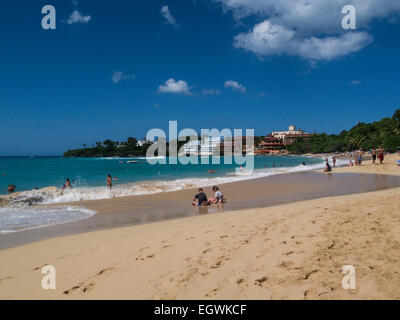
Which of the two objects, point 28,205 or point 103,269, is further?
point 28,205

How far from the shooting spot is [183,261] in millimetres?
4602

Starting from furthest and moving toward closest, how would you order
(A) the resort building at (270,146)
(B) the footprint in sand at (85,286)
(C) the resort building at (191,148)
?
(C) the resort building at (191,148), (A) the resort building at (270,146), (B) the footprint in sand at (85,286)

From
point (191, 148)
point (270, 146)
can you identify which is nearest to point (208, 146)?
point (191, 148)

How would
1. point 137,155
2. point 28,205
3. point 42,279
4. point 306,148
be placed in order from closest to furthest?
1. point 42,279
2. point 28,205
3. point 306,148
4. point 137,155

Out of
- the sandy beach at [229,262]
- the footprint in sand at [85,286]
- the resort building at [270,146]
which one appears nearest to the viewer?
the sandy beach at [229,262]

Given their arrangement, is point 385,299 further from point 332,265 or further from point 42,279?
point 42,279

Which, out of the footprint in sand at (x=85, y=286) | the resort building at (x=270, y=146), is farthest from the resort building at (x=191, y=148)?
the footprint in sand at (x=85, y=286)

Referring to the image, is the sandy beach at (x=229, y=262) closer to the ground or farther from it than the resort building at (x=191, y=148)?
closer to the ground

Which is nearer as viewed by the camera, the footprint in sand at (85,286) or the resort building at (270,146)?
the footprint in sand at (85,286)

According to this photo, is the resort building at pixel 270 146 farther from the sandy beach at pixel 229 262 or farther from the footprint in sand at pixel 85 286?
the footprint in sand at pixel 85 286

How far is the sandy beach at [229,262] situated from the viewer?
3.43 meters
